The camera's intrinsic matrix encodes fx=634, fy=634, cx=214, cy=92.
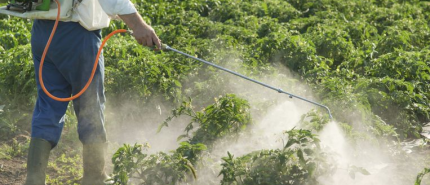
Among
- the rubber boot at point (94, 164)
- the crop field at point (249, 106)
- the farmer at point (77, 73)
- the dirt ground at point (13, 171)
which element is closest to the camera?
the farmer at point (77, 73)

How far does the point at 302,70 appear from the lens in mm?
6102

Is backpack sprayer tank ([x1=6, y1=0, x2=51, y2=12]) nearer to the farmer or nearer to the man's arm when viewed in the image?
the farmer

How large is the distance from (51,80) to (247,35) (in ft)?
10.4

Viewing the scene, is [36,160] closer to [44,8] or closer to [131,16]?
[44,8]

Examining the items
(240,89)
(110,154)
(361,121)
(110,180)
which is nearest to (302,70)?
(240,89)

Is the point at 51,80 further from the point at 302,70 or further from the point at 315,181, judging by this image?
the point at 302,70

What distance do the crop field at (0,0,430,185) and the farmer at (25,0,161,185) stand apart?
0.99ft

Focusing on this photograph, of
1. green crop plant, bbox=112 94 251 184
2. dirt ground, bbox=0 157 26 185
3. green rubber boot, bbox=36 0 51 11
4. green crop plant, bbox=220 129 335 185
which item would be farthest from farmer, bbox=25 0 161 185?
green crop plant, bbox=220 129 335 185

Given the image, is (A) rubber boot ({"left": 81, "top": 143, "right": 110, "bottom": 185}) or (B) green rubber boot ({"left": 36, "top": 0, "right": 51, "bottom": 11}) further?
(A) rubber boot ({"left": 81, "top": 143, "right": 110, "bottom": 185})

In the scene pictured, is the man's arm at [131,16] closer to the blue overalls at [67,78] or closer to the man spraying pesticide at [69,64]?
the man spraying pesticide at [69,64]

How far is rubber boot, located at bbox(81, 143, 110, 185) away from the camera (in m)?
4.09

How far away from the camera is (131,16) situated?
3.82 metres

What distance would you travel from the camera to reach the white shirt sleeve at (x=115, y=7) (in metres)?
3.71

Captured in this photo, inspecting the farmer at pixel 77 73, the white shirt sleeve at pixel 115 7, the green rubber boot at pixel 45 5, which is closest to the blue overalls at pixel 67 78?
the farmer at pixel 77 73
